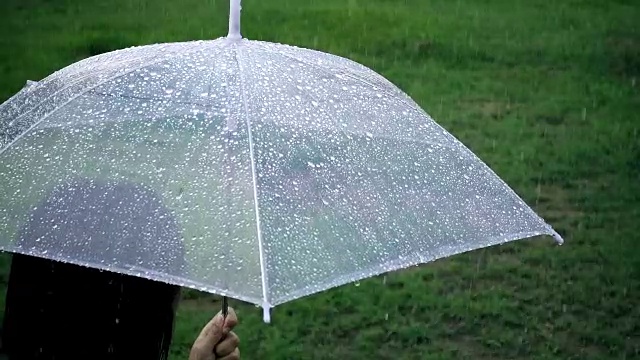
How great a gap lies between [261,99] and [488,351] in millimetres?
2705

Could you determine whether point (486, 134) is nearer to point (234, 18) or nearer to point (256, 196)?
point (234, 18)

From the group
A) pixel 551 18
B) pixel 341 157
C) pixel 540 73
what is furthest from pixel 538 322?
pixel 551 18

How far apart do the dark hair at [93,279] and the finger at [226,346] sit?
0.37 ft

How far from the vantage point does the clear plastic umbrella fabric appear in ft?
5.83

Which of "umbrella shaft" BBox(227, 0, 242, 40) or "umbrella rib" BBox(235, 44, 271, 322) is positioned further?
"umbrella shaft" BBox(227, 0, 242, 40)

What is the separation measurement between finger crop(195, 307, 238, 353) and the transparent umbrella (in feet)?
1.26

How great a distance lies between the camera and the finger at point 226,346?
2.11m

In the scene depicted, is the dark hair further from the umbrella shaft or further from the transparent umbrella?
the umbrella shaft

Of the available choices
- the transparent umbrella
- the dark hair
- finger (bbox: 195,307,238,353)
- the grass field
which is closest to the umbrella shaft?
the transparent umbrella

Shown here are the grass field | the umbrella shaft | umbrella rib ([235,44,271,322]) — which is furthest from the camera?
the grass field

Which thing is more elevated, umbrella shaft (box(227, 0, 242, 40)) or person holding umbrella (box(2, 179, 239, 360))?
umbrella shaft (box(227, 0, 242, 40))

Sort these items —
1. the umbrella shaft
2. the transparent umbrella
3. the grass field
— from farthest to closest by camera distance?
the grass field < the umbrella shaft < the transparent umbrella

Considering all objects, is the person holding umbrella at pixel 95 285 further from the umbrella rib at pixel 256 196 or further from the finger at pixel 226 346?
the umbrella rib at pixel 256 196

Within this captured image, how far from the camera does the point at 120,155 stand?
195 centimetres
